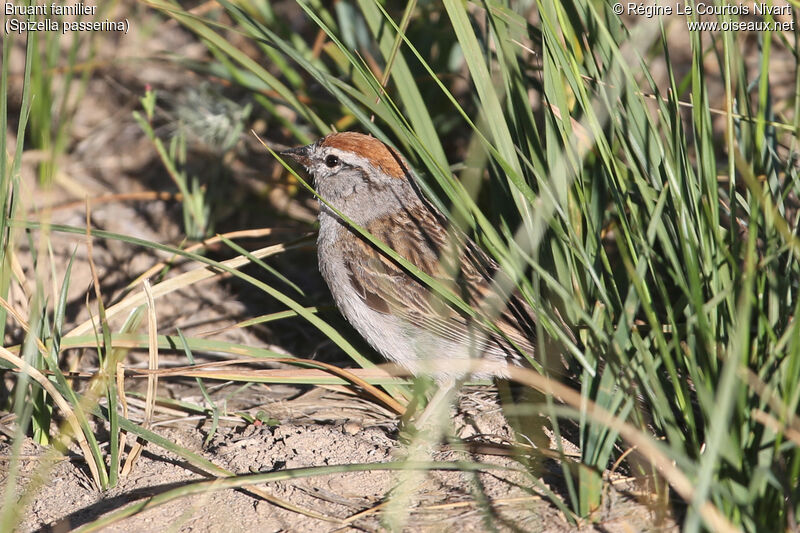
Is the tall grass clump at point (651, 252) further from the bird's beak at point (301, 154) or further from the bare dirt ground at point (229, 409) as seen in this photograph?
the bird's beak at point (301, 154)

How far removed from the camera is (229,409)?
12.3ft

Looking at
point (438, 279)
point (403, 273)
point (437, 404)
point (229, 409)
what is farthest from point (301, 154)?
point (437, 404)

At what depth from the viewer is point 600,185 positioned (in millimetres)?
3303

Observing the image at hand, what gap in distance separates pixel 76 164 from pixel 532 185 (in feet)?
12.2

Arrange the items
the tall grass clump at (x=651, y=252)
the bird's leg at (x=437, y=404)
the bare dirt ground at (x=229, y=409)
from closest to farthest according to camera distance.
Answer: the tall grass clump at (x=651, y=252)
the bare dirt ground at (x=229, y=409)
the bird's leg at (x=437, y=404)

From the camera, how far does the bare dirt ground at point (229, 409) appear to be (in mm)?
2799

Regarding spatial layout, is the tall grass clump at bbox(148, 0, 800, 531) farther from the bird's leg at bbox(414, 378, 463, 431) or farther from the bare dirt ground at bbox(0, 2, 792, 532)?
the bird's leg at bbox(414, 378, 463, 431)

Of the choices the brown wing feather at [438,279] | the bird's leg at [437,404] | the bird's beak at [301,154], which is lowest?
the bird's leg at [437,404]

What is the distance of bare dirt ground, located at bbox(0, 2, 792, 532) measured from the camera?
9.18ft

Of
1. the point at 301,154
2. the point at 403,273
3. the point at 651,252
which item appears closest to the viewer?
the point at 651,252

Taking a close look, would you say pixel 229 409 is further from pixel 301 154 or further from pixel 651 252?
pixel 651 252

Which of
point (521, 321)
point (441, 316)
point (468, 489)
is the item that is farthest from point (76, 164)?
point (468, 489)

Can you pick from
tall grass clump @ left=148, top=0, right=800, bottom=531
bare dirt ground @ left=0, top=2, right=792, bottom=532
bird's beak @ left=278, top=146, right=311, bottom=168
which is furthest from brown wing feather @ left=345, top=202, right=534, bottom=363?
bird's beak @ left=278, top=146, right=311, bottom=168

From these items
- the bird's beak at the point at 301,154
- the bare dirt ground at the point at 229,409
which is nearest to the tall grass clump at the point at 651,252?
the bare dirt ground at the point at 229,409
